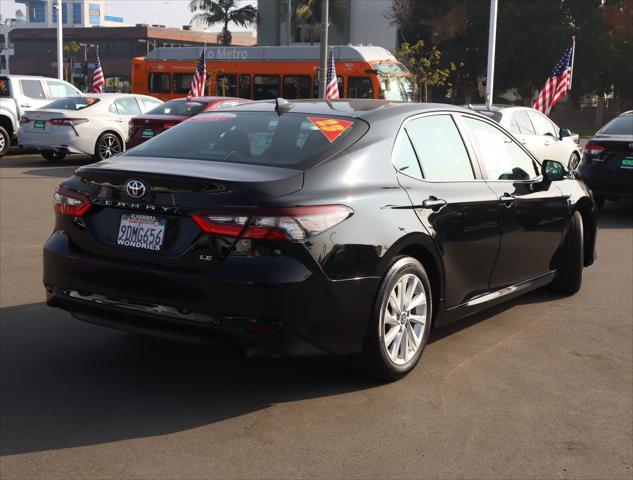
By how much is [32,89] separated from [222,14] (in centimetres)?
4756

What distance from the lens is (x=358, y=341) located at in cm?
452

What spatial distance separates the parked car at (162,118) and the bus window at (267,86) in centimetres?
1238

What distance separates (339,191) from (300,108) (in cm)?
108

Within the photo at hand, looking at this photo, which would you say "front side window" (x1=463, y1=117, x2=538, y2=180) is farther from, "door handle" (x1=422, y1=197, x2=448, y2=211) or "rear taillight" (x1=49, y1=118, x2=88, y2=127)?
"rear taillight" (x1=49, y1=118, x2=88, y2=127)

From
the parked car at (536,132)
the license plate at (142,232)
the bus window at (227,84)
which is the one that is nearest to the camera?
the license plate at (142,232)

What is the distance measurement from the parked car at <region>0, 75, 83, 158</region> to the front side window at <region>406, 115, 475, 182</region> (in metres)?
15.6

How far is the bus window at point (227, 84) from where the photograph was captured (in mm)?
31172

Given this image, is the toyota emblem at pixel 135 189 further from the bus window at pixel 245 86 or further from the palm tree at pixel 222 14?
the palm tree at pixel 222 14

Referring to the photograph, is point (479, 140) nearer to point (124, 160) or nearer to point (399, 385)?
point (399, 385)

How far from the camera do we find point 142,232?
14.3ft

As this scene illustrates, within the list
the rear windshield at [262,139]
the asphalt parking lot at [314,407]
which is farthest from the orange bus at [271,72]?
the rear windshield at [262,139]

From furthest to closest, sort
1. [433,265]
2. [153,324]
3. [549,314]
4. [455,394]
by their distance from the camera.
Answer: [549,314], [433,265], [455,394], [153,324]

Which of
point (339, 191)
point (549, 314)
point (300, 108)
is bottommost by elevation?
point (549, 314)

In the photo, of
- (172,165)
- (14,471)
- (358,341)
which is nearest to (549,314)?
(358,341)
